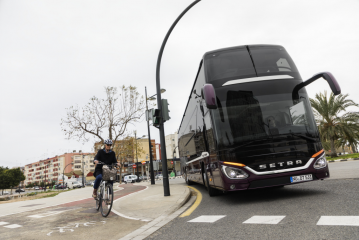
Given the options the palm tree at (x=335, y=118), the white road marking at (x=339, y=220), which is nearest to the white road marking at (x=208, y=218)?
the white road marking at (x=339, y=220)

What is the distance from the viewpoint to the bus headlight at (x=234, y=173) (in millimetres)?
5996

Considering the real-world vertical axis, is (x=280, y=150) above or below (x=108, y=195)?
above

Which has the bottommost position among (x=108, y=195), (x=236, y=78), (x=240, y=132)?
(x=108, y=195)

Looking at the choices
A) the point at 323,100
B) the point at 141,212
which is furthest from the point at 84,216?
the point at 323,100

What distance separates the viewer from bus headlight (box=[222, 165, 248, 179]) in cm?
600

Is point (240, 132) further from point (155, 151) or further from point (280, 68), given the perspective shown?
point (155, 151)

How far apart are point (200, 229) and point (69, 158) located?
427ft

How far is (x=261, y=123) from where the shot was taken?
20.5 feet

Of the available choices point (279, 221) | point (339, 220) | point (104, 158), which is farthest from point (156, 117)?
point (339, 220)

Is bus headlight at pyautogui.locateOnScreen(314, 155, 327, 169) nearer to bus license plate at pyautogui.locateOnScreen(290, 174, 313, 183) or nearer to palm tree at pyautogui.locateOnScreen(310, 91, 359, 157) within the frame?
bus license plate at pyautogui.locateOnScreen(290, 174, 313, 183)

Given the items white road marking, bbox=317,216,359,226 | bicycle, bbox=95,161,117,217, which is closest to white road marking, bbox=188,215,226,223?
white road marking, bbox=317,216,359,226

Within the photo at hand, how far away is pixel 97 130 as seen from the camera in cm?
2420

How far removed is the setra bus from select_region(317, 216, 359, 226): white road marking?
6.33 ft

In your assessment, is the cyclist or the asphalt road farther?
the cyclist
